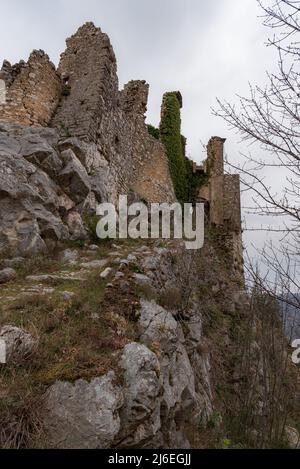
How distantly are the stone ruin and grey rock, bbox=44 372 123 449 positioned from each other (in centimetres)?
328

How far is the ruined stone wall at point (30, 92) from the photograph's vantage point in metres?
8.89

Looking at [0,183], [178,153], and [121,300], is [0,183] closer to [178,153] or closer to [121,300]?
[121,300]

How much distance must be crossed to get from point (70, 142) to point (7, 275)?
13.5 ft

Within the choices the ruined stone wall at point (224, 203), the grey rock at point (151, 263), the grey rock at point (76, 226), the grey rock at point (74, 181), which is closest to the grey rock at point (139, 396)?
the grey rock at point (151, 263)

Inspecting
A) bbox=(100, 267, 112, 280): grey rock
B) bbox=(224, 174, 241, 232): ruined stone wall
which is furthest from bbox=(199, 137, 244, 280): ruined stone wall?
bbox=(100, 267, 112, 280): grey rock

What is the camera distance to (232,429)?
5.21 metres

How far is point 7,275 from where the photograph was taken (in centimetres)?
523

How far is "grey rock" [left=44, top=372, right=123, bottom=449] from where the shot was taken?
2924 mm

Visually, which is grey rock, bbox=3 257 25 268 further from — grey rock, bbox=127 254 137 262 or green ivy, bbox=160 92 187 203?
green ivy, bbox=160 92 187 203

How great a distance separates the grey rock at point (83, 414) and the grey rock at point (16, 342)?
0.50 metres

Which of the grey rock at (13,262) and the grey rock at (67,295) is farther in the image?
the grey rock at (13,262)

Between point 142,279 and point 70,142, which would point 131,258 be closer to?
point 142,279

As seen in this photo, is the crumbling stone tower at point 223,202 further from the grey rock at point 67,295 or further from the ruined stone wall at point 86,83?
the grey rock at point 67,295

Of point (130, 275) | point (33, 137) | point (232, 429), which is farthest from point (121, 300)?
point (33, 137)
